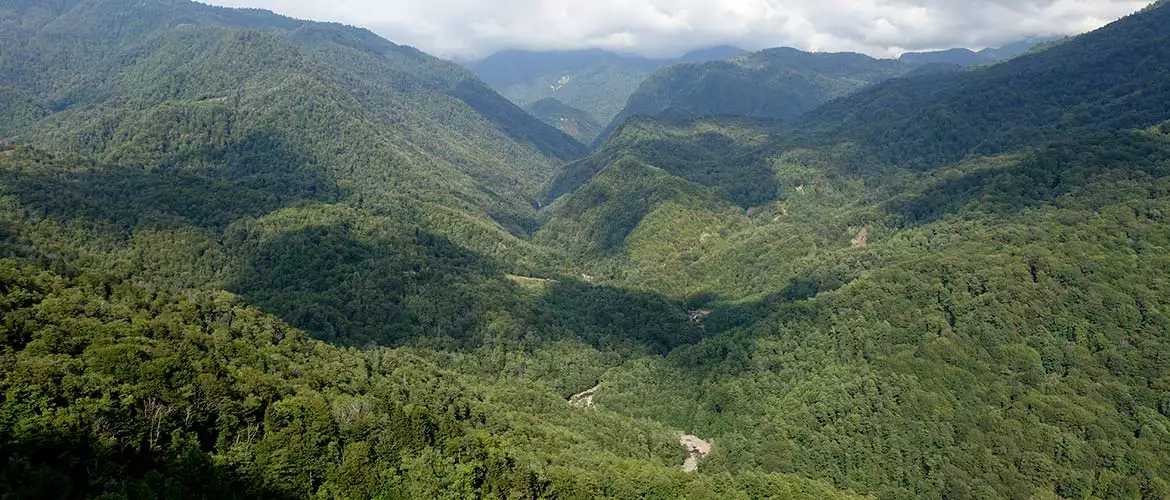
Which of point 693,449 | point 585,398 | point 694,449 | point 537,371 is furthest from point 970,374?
point 537,371

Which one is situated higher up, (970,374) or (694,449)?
(970,374)

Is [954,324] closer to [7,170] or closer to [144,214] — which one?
[144,214]

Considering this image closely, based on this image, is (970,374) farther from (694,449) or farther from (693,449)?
(693,449)

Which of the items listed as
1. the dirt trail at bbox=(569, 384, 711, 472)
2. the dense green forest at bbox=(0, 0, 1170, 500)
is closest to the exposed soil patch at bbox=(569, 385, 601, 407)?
the dirt trail at bbox=(569, 384, 711, 472)

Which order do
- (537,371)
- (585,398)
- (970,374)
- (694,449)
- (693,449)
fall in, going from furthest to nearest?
(537,371) < (585,398) < (970,374) < (694,449) < (693,449)

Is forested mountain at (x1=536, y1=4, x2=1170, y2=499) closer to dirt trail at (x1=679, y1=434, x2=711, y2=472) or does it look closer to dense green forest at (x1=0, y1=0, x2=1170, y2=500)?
dense green forest at (x1=0, y1=0, x2=1170, y2=500)

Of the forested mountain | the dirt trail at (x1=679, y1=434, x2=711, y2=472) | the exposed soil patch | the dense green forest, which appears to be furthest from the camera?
the exposed soil patch

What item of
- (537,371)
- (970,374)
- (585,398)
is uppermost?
(970,374)

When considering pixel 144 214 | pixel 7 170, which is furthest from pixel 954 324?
pixel 7 170

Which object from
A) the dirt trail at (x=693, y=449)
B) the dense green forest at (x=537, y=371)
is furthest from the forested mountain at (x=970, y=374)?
the dirt trail at (x=693, y=449)
